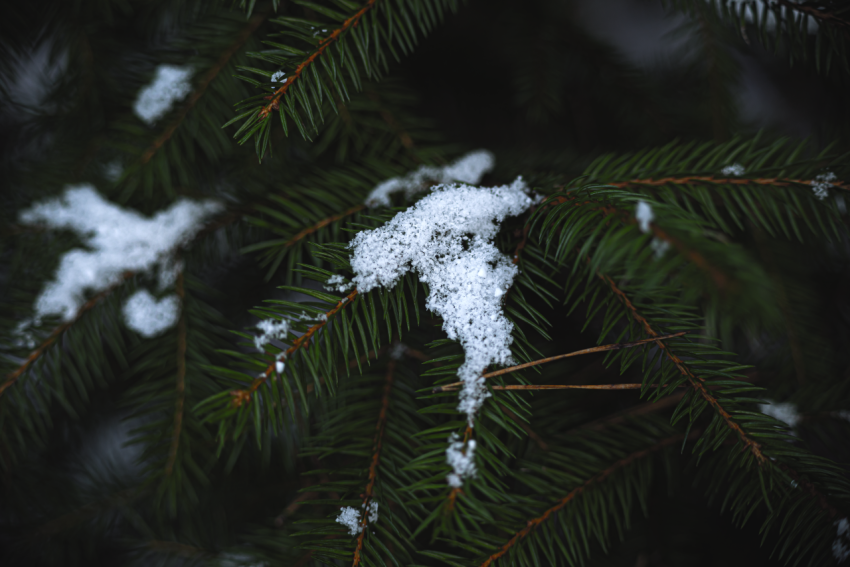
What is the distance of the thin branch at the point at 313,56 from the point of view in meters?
0.45

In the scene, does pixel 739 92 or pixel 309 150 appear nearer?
pixel 309 150

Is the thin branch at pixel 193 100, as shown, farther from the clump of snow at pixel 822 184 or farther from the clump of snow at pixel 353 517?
the clump of snow at pixel 822 184

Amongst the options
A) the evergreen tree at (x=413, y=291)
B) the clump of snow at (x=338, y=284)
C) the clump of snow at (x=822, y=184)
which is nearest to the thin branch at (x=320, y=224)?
the evergreen tree at (x=413, y=291)

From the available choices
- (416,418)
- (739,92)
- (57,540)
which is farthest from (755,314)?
(57,540)

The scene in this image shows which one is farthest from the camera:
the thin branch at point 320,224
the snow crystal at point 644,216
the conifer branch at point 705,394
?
the thin branch at point 320,224

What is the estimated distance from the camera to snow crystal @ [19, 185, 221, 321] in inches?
25.1

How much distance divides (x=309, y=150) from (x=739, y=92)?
95 centimetres

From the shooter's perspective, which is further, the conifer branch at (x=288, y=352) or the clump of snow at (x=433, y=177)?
the clump of snow at (x=433, y=177)

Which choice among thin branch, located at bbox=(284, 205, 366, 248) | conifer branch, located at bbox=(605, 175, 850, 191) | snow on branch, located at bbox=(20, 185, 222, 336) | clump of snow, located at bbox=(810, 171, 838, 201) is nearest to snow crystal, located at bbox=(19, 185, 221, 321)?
snow on branch, located at bbox=(20, 185, 222, 336)

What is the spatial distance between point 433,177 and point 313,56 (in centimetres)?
21

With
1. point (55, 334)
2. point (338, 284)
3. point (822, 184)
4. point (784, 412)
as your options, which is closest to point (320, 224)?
point (338, 284)

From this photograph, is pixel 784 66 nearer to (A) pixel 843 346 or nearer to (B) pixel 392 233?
(A) pixel 843 346

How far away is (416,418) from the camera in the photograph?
587 millimetres

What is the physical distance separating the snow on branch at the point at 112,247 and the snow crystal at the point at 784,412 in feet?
2.92
